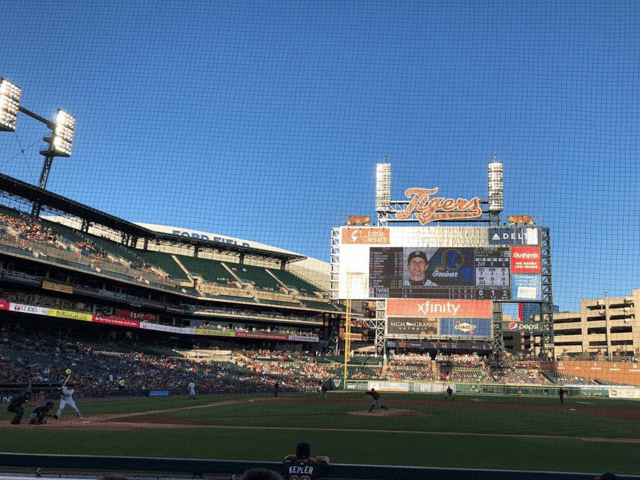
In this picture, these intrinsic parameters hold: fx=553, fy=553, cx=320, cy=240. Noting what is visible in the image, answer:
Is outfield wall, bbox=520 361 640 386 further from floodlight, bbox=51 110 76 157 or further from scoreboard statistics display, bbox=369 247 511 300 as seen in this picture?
floodlight, bbox=51 110 76 157

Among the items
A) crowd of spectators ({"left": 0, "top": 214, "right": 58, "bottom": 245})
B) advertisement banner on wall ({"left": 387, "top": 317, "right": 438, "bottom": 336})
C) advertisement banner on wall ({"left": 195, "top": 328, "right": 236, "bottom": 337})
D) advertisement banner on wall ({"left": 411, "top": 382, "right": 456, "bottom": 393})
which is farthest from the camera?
advertisement banner on wall ({"left": 387, "top": 317, "right": 438, "bottom": 336})

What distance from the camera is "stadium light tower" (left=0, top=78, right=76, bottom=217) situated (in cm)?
2877

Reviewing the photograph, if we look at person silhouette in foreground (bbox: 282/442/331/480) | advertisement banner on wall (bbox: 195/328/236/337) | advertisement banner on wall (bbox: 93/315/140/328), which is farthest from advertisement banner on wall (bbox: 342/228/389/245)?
person silhouette in foreground (bbox: 282/442/331/480)

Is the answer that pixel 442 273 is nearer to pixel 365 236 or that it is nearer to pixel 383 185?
pixel 365 236

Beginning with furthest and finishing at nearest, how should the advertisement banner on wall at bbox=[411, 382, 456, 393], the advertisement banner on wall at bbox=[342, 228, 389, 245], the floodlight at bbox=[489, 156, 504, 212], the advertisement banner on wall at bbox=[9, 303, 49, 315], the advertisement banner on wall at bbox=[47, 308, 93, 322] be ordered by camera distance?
1. the floodlight at bbox=[489, 156, 504, 212]
2. the advertisement banner on wall at bbox=[342, 228, 389, 245]
3. the advertisement banner on wall at bbox=[411, 382, 456, 393]
4. the advertisement banner on wall at bbox=[47, 308, 93, 322]
5. the advertisement banner on wall at bbox=[9, 303, 49, 315]

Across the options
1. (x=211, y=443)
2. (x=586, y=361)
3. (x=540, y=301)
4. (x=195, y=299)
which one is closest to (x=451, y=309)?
(x=540, y=301)

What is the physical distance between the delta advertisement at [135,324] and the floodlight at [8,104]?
9389mm

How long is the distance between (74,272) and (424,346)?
30.0 metres

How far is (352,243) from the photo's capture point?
50344mm

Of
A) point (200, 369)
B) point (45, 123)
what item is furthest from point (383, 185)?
point (45, 123)

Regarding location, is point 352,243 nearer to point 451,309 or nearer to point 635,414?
point 451,309

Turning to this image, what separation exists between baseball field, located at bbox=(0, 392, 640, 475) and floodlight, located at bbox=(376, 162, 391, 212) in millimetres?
31977

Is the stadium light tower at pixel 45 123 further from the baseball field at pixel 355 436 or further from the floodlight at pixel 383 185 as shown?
the floodlight at pixel 383 185

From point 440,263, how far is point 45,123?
1287 inches
